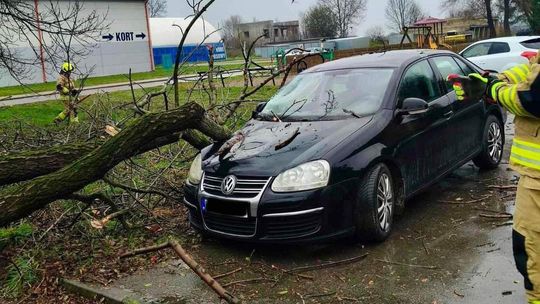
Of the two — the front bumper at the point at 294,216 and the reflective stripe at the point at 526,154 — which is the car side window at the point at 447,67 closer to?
the front bumper at the point at 294,216

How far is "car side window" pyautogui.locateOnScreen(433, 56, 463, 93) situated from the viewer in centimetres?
624

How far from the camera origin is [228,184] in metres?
4.50

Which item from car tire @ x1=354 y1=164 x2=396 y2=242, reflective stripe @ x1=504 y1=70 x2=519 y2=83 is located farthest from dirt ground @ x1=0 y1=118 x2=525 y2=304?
reflective stripe @ x1=504 y1=70 x2=519 y2=83

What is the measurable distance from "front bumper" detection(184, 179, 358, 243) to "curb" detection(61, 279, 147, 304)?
0.91 metres

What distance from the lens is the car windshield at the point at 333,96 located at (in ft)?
17.3

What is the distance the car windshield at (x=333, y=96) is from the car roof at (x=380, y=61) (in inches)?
4.0

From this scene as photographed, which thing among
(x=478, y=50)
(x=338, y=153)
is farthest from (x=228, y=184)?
(x=478, y=50)

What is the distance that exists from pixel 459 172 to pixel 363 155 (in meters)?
2.87

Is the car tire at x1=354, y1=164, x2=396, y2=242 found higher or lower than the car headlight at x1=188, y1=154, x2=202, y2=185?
lower

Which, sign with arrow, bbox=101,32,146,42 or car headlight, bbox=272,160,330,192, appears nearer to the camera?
car headlight, bbox=272,160,330,192

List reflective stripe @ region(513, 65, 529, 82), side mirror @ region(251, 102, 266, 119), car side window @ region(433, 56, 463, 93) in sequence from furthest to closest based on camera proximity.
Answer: car side window @ region(433, 56, 463, 93) → side mirror @ region(251, 102, 266, 119) → reflective stripe @ region(513, 65, 529, 82)

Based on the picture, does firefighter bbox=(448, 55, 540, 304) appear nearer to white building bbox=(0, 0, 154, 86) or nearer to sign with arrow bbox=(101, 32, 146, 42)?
white building bbox=(0, 0, 154, 86)

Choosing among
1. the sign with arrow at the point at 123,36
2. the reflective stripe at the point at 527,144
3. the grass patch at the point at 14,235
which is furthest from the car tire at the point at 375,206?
the sign with arrow at the point at 123,36

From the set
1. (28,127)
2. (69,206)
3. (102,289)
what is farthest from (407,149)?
(28,127)
